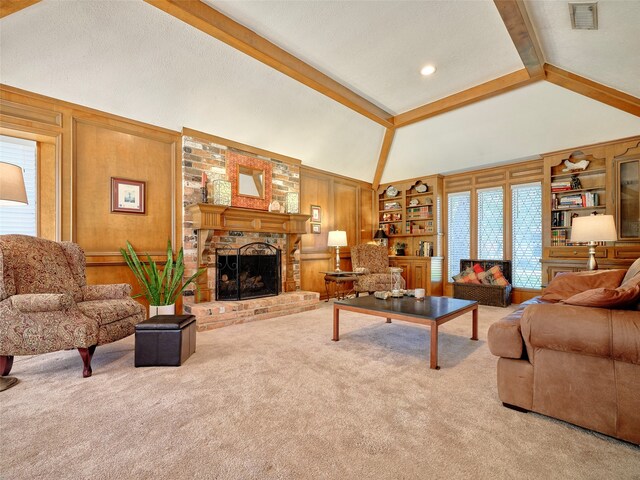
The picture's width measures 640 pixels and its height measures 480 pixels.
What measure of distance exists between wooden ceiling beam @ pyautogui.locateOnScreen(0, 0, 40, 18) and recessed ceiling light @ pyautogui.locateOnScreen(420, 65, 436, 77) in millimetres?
3903

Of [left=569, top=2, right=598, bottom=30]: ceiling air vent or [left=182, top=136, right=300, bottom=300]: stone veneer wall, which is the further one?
[left=182, top=136, right=300, bottom=300]: stone veneer wall

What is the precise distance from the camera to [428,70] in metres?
4.00

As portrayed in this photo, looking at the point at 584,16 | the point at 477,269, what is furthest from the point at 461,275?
Result: the point at 584,16


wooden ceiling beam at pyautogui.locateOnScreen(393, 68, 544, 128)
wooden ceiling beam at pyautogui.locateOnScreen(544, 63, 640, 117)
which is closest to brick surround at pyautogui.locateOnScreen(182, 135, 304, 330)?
wooden ceiling beam at pyautogui.locateOnScreen(393, 68, 544, 128)

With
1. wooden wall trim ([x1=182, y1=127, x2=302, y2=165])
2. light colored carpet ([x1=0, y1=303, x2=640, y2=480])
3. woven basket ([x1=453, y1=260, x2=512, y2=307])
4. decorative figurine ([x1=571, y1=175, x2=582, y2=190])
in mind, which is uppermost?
wooden wall trim ([x1=182, y1=127, x2=302, y2=165])

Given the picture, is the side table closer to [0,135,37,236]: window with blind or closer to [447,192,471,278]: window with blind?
[447,192,471,278]: window with blind

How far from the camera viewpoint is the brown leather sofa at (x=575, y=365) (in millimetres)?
1525

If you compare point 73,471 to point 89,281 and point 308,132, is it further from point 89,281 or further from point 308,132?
point 308,132

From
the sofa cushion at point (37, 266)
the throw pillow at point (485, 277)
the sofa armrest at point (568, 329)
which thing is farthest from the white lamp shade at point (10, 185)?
the throw pillow at point (485, 277)

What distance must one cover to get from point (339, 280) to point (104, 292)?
11.2 feet

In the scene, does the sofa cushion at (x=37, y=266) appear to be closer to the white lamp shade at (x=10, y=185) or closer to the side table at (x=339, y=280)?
the white lamp shade at (x=10, y=185)

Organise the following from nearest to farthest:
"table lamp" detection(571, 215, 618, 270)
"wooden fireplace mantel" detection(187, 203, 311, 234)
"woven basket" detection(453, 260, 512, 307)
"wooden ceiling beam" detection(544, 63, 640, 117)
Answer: "table lamp" detection(571, 215, 618, 270), "wooden ceiling beam" detection(544, 63, 640, 117), "wooden fireplace mantel" detection(187, 203, 311, 234), "woven basket" detection(453, 260, 512, 307)

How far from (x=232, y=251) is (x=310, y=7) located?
315 centimetres

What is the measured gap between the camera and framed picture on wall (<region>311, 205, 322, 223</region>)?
6.00 meters
